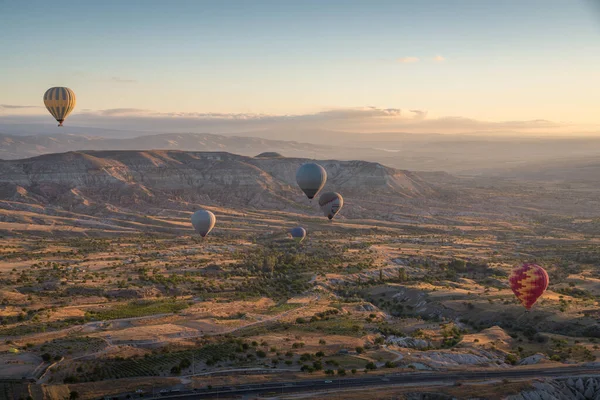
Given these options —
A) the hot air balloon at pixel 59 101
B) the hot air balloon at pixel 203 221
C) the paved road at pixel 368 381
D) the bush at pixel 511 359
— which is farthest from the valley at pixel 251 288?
the hot air balloon at pixel 59 101

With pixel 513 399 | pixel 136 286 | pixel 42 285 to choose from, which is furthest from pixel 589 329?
pixel 42 285

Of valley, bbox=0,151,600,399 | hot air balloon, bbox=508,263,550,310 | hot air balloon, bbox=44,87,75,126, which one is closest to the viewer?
valley, bbox=0,151,600,399

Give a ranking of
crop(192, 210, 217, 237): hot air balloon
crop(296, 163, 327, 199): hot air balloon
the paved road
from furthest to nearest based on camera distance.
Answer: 1. crop(192, 210, 217, 237): hot air balloon
2. crop(296, 163, 327, 199): hot air balloon
3. the paved road

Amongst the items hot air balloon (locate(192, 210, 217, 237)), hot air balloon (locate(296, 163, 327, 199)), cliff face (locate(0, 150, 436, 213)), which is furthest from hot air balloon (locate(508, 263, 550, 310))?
cliff face (locate(0, 150, 436, 213))

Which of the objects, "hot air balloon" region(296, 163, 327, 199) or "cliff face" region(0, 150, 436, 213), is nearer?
"hot air balloon" region(296, 163, 327, 199)

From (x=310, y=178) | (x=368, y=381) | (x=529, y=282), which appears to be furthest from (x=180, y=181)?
(x=368, y=381)

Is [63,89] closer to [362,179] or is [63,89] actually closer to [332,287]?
[332,287]

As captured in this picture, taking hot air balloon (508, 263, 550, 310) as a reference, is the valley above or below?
below

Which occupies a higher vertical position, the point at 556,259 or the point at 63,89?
the point at 63,89

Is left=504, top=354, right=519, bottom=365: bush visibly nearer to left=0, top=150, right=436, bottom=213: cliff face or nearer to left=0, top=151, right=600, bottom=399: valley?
left=0, top=151, right=600, bottom=399: valley
